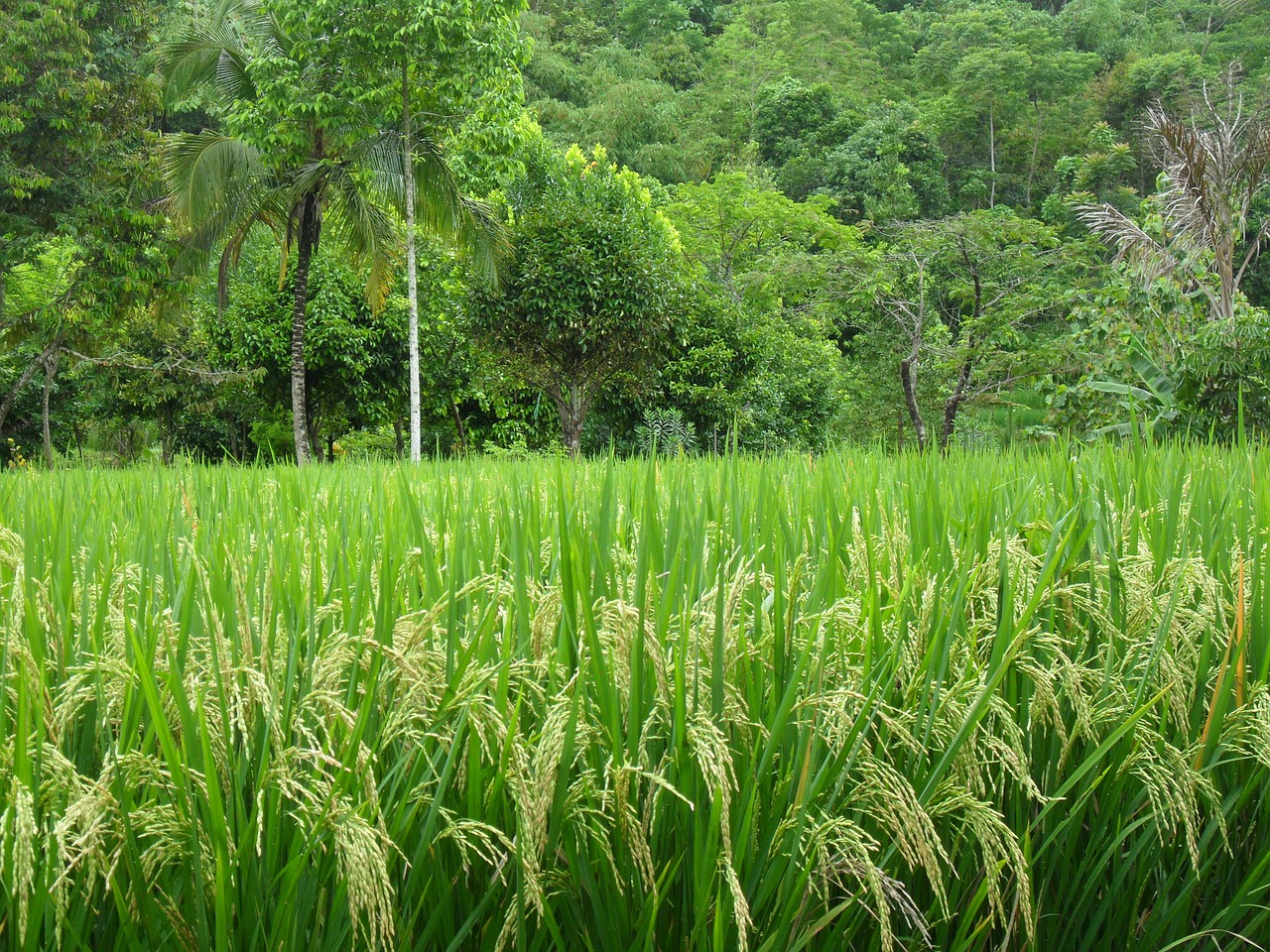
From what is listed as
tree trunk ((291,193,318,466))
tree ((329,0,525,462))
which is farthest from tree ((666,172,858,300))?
tree trunk ((291,193,318,466))

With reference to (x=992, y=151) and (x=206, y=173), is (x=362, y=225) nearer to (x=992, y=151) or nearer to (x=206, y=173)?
(x=206, y=173)

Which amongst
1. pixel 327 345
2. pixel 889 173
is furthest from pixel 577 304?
pixel 889 173

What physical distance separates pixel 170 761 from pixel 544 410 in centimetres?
1664

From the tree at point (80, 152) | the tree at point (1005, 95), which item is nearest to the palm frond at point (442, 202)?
the tree at point (80, 152)

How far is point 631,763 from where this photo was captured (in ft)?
2.68

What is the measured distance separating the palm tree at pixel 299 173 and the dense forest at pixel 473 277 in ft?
0.16

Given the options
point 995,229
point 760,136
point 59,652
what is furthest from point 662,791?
point 760,136

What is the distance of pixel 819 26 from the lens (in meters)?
41.8

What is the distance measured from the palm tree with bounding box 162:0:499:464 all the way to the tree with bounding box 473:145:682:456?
71 centimetres

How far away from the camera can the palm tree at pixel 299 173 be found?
37.9 ft

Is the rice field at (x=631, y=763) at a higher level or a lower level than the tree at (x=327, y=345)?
lower

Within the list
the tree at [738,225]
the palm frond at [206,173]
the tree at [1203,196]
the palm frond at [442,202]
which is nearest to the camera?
the tree at [1203,196]

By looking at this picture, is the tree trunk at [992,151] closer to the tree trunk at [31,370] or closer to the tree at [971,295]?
the tree at [971,295]

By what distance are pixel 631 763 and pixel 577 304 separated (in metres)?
11.8
